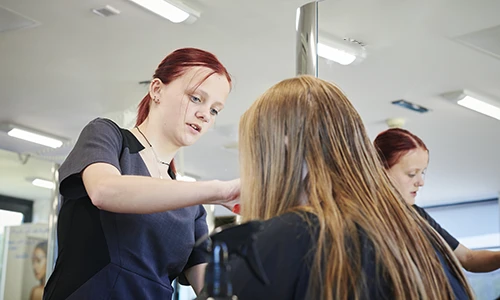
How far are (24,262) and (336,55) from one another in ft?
10.0

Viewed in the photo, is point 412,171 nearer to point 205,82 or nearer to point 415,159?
point 415,159

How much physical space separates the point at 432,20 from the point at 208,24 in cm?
A: 208

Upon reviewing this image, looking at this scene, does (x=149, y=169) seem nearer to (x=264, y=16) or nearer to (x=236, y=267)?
(x=236, y=267)

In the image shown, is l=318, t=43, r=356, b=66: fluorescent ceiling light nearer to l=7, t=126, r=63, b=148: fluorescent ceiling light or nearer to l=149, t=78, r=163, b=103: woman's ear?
l=149, t=78, r=163, b=103: woman's ear

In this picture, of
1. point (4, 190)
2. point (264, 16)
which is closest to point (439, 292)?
point (264, 16)

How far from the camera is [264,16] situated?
347cm

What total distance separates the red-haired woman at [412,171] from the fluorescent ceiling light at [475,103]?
149 millimetres

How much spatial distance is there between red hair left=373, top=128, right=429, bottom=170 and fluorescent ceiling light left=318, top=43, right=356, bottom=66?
0.86 ft

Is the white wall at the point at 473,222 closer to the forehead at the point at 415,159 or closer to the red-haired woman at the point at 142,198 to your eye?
the forehead at the point at 415,159

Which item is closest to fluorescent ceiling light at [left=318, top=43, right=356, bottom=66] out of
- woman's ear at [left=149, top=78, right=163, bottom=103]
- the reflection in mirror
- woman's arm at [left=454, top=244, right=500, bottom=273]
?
woman's ear at [left=149, top=78, right=163, bottom=103]

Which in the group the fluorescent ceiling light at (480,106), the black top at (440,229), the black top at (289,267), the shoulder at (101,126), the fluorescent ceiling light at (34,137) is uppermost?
the fluorescent ceiling light at (34,137)

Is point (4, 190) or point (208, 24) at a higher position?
point (208, 24)

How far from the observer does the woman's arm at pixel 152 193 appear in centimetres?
115

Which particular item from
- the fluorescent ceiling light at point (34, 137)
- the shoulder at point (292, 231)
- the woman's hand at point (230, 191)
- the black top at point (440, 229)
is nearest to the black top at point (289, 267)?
the shoulder at point (292, 231)
